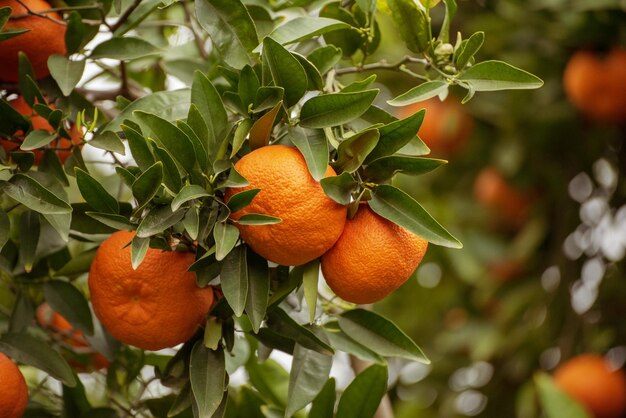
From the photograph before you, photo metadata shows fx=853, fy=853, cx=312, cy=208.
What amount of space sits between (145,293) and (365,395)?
0.33 meters

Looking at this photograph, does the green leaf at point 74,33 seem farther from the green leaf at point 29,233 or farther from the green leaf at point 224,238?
the green leaf at point 224,238

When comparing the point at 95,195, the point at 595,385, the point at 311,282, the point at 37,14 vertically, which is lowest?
the point at 595,385

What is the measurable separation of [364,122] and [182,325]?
0.30 meters

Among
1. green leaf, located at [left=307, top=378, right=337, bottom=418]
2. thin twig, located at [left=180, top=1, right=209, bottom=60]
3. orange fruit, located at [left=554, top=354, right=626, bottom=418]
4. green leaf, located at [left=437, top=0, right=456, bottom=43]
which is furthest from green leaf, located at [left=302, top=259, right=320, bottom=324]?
orange fruit, located at [left=554, top=354, right=626, bottom=418]

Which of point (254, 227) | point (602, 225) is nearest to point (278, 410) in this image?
point (254, 227)

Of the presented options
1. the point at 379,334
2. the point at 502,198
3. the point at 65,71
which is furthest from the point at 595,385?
the point at 65,71

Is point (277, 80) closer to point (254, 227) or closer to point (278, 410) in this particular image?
point (254, 227)

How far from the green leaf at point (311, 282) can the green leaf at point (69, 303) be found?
0.32 metres

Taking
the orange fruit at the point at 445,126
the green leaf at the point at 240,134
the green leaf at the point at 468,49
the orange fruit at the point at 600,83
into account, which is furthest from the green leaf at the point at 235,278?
the orange fruit at the point at 445,126

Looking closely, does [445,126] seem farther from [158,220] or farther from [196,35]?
[158,220]

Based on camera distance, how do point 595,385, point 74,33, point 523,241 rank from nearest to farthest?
point 74,33
point 595,385
point 523,241

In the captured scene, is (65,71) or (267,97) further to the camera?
(65,71)

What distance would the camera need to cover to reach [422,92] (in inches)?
36.1

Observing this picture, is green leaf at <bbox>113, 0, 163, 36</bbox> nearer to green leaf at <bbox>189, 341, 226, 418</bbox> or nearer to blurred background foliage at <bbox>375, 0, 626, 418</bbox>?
green leaf at <bbox>189, 341, 226, 418</bbox>
